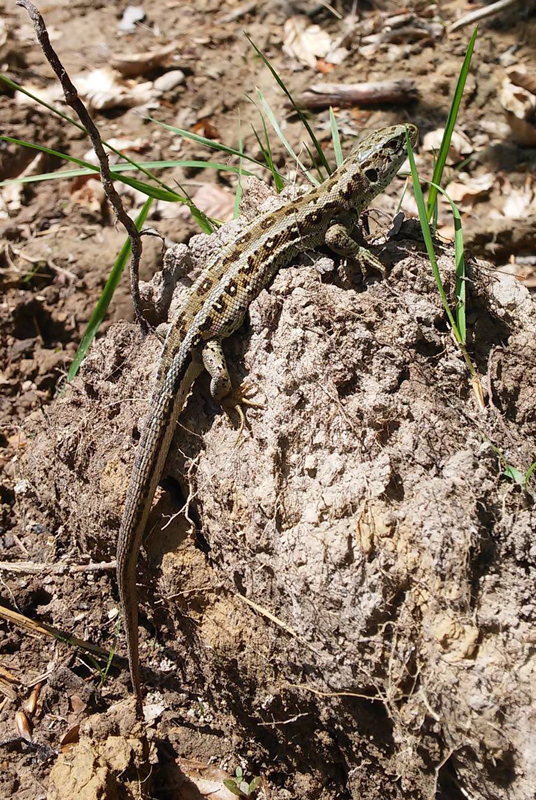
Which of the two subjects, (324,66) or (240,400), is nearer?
(240,400)

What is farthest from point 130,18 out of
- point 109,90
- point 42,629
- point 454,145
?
point 42,629

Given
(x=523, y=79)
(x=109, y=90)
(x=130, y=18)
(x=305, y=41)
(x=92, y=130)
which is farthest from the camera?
(x=130, y=18)

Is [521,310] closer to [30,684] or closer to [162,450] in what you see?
[162,450]

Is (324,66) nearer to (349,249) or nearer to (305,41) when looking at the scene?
(305,41)

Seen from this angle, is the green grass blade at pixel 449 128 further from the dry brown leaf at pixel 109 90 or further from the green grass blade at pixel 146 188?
the dry brown leaf at pixel 109 90

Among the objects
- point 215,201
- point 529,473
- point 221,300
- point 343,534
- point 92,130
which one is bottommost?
point 215,201

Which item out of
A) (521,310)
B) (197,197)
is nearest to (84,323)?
(197,197)

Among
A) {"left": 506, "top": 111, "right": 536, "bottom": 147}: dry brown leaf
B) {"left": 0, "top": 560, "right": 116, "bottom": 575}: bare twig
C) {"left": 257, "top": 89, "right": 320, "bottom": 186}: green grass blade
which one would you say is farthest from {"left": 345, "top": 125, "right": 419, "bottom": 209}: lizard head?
{"left": 506, "top": 111, "right": 536, "bottom": 147}: dry brown leaf

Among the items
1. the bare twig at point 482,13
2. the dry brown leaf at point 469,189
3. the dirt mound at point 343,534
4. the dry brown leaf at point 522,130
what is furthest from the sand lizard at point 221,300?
the bare twig at point 482,13
